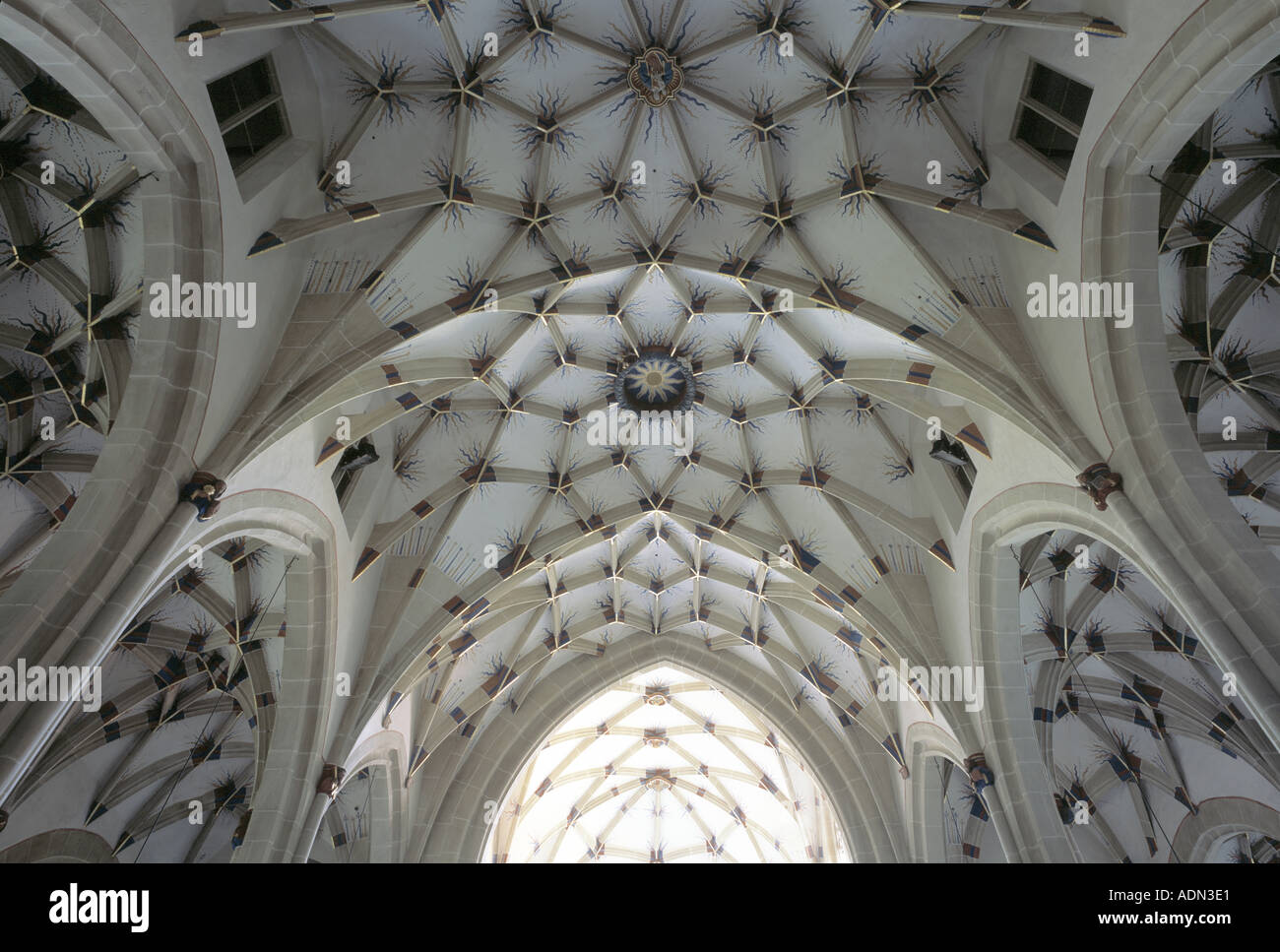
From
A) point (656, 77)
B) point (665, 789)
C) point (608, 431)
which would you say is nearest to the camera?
point (656, 77)

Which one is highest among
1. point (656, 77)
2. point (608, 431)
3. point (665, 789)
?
point (656, 77)

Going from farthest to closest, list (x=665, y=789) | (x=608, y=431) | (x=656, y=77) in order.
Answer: (x=665, y=789), (x=608, y=431), (x=656, y=77)

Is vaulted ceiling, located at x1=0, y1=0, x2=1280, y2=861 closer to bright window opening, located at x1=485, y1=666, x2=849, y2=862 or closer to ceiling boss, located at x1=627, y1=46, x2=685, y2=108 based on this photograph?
ceiling boss, located at x1=627, y1=46, x2=685, y2=108

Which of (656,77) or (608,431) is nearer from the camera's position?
(656,77)

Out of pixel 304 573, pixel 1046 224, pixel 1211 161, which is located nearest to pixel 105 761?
pixel 304 573

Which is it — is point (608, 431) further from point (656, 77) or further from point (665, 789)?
point (665, 789)

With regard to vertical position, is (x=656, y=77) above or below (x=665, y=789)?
above

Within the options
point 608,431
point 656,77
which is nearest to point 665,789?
point 608,431

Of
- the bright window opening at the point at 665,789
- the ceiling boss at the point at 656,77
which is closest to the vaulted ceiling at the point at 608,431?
the ceiling boss at the point at 656,77

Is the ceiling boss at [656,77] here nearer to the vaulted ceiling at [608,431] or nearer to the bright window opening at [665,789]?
the vaulted ceiling at [608,431]

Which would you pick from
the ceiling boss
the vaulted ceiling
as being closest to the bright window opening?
the vaulted ceiling

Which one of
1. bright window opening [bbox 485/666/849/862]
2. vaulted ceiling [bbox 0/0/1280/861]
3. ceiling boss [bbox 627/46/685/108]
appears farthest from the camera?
bright window opening [bbox 485/666/849/862]
